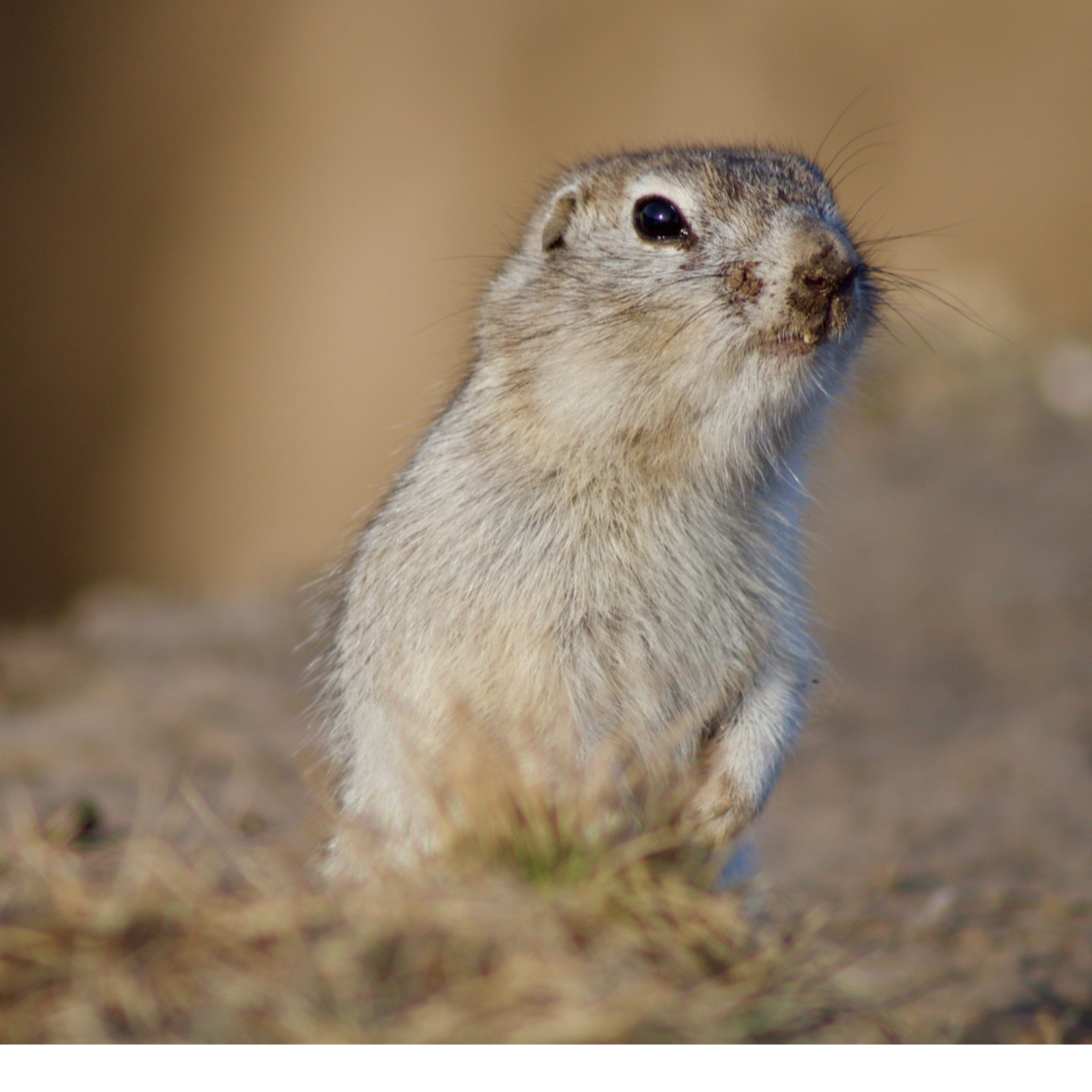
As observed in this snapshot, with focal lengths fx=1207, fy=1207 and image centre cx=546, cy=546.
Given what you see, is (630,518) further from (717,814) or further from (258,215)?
(258,215)

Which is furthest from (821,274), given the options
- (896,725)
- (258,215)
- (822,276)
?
A: (258,215)

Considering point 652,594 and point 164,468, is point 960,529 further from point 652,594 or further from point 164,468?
point 164,468

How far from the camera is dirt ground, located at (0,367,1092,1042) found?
3.23 metres

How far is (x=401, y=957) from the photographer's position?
76.2 inches

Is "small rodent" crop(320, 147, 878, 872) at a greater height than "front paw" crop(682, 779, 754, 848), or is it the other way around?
"small rodent" crop(320, 147, 878, 872)

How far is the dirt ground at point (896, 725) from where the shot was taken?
323 centimetres

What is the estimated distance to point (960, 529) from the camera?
7367mm

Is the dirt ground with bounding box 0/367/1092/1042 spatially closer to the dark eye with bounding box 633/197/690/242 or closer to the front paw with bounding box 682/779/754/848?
the front paw with bounding box 682/779/754/848

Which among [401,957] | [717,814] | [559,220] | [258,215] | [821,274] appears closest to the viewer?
[401,957]

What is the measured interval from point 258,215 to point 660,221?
324 inches

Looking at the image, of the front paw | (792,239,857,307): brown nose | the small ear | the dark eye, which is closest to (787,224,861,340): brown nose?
(792,239,857,307): brown nose

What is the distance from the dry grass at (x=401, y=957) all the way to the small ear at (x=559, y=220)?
1.51m
